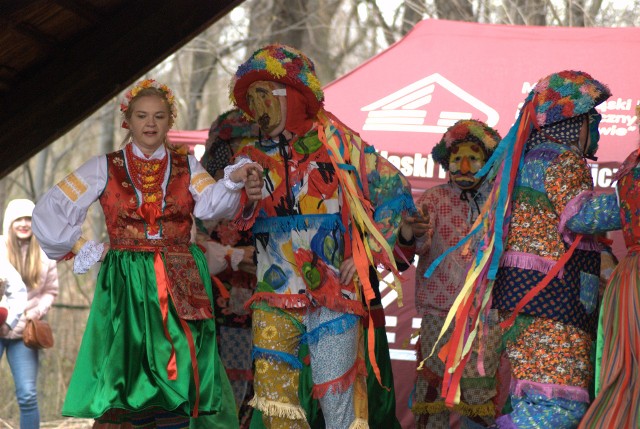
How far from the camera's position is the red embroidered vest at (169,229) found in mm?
5535

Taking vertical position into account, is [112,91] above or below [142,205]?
above

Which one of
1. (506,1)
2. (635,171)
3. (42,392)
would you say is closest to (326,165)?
(635,171)

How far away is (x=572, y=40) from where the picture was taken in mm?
8836

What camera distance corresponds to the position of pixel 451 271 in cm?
699

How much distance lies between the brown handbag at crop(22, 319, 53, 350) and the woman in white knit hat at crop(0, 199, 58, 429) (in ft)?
0.28

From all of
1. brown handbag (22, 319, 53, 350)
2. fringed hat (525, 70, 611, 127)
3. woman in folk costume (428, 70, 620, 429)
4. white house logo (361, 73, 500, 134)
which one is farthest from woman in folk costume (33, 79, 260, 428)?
white house logo (361, 73, 500, 134)

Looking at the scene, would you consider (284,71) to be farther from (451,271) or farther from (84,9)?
(451,271)

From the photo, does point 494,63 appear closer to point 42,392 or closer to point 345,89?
point 345,89

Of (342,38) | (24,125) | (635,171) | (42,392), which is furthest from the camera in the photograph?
(342,38)

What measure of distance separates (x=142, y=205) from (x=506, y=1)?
9.35 metres

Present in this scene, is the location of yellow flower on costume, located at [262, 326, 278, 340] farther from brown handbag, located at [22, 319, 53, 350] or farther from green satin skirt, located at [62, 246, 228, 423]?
brown handbag, located at [22, 319, 53, 350]

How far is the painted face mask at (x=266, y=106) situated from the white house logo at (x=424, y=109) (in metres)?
3.15

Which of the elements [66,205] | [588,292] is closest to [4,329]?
[66,205]

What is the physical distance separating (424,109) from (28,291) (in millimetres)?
3377
